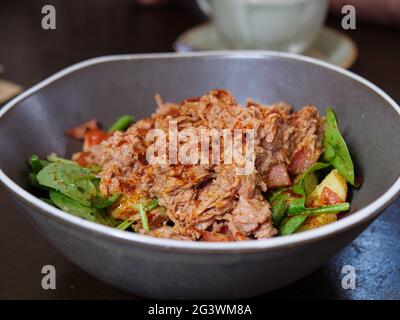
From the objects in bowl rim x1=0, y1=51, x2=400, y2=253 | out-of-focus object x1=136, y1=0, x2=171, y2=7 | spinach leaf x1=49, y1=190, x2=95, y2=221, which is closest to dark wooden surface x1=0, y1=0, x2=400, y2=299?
out-of-focus object x1=136, y1=0, x2=171, y2=7

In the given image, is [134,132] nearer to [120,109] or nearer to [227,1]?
[120,109]

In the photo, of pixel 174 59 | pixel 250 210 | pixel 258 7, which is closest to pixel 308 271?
pixel 250 210

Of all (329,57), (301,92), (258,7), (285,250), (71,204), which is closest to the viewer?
(285,250)

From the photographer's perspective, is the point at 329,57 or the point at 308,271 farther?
the point at 329,57

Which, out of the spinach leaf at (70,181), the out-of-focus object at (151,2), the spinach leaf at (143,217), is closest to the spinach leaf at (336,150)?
the spinach leaf at (143,217)

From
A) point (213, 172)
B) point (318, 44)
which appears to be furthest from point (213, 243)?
point (318, 44)

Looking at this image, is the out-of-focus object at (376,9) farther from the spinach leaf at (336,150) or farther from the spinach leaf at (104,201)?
the spinach leaf at (104,201)
